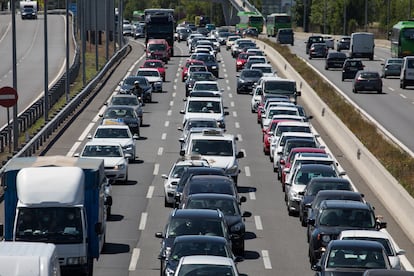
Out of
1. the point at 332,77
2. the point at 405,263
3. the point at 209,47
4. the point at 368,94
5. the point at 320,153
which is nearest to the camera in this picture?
the point at 405,263

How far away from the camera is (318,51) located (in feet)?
346

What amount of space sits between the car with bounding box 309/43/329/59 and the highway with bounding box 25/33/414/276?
41401 mm

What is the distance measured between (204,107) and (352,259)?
3003 centimetres

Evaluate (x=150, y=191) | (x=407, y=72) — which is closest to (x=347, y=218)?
(x=150, y=191)

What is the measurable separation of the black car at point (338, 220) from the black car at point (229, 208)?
1.49 metres

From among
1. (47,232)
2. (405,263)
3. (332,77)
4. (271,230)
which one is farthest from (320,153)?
(332,77)

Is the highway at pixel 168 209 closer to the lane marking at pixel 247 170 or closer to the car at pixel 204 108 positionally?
the lane marking at pixel 247 170

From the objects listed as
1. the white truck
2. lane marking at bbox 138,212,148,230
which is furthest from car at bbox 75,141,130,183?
the white truck

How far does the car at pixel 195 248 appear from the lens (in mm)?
23312

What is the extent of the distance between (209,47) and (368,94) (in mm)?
29357

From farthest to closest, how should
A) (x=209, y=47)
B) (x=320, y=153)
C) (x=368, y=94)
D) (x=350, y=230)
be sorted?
(x=209, y=47), (x=368, y=94), (x=320, y=153), (x=350, y=230)

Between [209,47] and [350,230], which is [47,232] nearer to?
[350,230]

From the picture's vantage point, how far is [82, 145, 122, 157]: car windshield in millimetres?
39250

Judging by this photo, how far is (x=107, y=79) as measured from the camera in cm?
7756
